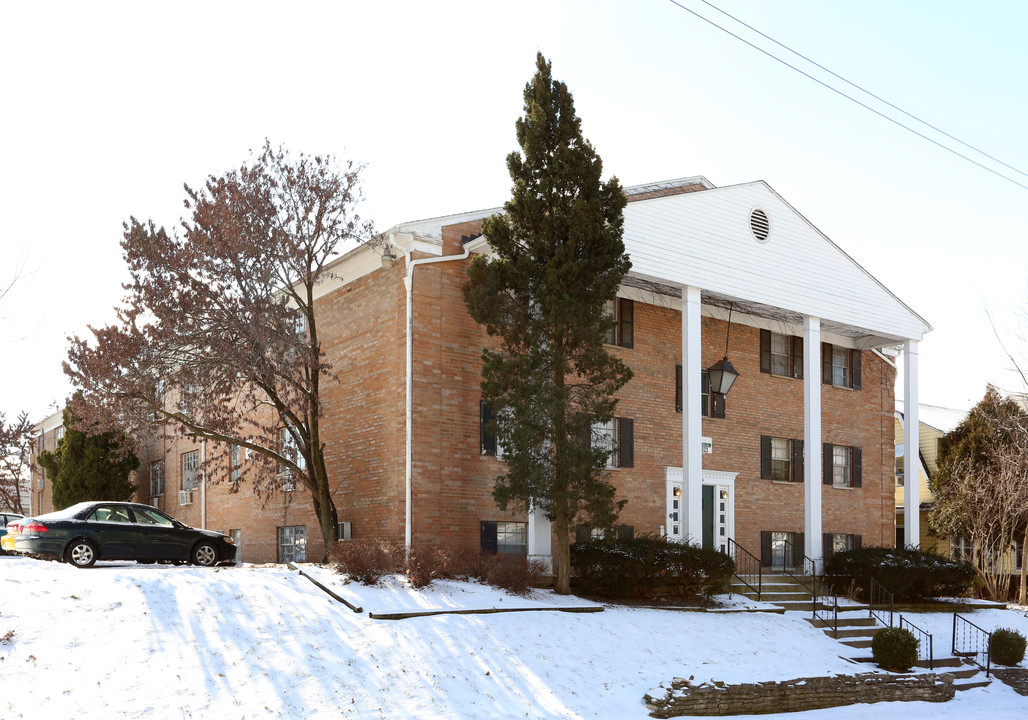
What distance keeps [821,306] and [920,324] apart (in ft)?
13.4

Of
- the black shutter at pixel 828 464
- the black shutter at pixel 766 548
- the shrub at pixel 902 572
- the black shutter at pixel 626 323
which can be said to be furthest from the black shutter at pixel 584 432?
the black shutter at pixel 828 464

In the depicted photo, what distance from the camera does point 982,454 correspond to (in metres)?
31.1

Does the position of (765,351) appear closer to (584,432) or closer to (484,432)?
(484,432)

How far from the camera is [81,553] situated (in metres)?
18.0

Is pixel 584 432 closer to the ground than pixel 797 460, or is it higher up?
higher up

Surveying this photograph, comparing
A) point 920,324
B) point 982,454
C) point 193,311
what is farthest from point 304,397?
point 982,454

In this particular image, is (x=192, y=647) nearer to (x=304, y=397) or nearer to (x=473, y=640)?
(x=473, y=640)

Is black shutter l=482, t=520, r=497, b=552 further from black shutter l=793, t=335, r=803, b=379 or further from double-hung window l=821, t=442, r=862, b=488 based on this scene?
double-hung window l=821, t=442, r=862, b=488

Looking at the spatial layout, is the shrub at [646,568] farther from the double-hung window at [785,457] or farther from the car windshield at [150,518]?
the car windshield at [150,518]

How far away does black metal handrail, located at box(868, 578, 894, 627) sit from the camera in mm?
20641

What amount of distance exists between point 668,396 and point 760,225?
4.68 m

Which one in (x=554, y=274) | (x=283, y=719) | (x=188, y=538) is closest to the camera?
(x=283, y=719)

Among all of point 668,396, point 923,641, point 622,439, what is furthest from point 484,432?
point 923,641

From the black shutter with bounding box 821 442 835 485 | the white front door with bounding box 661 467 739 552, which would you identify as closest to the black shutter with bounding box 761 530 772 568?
the white front door with bounding box 661 467 739 552
